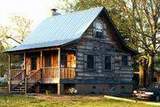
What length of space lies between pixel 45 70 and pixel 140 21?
14877mm

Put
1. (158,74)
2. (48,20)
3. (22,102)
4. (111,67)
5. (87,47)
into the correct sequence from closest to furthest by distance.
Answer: (22,102)
(87,47)
(111,67)
(48,20)
(158,74)

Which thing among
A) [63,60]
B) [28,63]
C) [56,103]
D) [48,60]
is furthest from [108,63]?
[56,103]

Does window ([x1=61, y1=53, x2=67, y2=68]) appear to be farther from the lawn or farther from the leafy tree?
the leafy tree

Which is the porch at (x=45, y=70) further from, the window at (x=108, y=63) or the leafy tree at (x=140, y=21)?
the leafy tree at (x=140, y=21)

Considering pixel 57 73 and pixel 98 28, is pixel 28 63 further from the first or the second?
pixel 98 28

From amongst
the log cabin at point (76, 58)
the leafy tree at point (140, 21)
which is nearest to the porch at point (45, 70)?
the log cabin at point (76, 58)

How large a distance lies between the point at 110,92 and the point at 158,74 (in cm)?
3115

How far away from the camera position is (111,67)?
4606 centimetres

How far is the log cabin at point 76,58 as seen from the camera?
41.1 meters

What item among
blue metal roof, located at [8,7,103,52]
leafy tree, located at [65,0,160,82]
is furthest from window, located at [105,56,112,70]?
leafy tree, located at [65,0,160,82]

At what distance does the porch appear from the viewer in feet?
133

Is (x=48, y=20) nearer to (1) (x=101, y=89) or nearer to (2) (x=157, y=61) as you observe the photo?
(1) (x=101, y=89)

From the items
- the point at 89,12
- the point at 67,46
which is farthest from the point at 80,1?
the point at 67,46

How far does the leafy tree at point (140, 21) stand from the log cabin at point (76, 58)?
459cm
